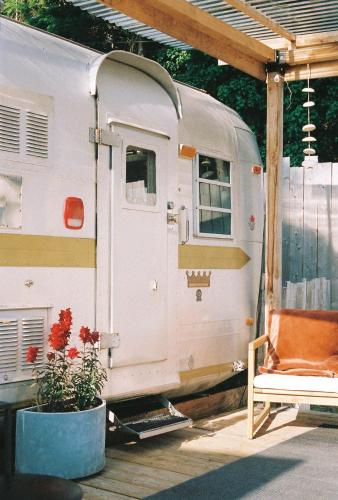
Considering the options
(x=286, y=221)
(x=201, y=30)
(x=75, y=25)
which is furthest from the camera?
(x=75, y=25)

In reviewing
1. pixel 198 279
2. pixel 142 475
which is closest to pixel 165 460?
A: pixel 142 475

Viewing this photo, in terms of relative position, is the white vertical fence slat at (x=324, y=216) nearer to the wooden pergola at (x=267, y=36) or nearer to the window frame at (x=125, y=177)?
the wooden pergola at (x=267, y=36)

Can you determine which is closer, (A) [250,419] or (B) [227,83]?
(A) [250,419]

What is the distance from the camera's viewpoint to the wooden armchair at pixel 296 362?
5.61m

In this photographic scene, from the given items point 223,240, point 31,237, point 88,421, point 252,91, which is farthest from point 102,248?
point 252,91

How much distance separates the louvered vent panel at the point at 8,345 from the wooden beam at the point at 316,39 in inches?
150

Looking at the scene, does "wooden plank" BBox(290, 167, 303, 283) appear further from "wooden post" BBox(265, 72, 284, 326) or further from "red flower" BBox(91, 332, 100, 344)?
"red flower" BBox(91, 332, 100, 344)

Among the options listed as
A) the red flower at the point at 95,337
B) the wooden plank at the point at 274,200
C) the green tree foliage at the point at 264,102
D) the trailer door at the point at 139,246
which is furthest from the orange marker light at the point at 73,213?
the green tree foliage at the point at 264,102

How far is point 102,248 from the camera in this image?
5.17 m

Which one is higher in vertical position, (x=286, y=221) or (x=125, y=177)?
(x=125, y=177)

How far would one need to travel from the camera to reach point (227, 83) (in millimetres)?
15500

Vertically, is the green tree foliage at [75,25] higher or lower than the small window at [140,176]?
higher

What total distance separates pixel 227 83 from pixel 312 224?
27.1ft

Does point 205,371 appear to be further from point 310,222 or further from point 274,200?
point 310,222
